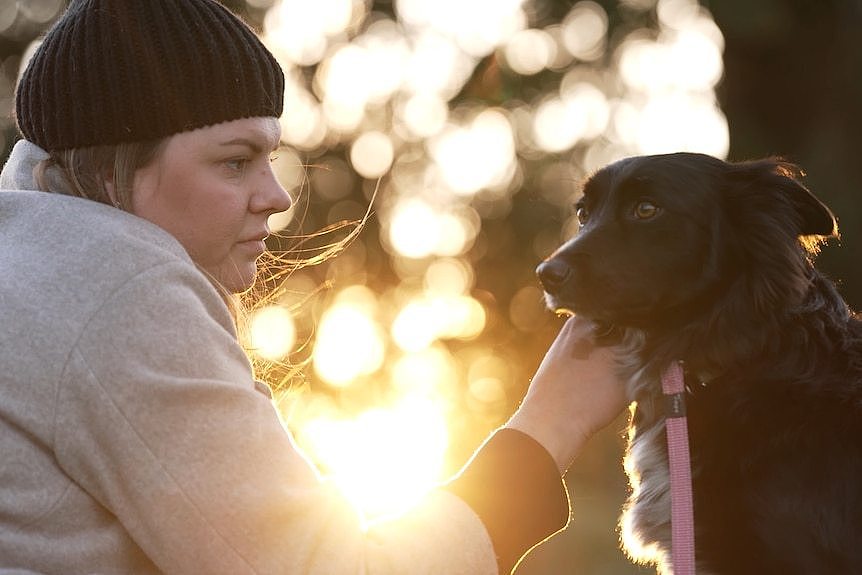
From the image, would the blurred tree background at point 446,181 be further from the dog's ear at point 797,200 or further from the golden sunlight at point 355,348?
the dog's ear at point 797,200

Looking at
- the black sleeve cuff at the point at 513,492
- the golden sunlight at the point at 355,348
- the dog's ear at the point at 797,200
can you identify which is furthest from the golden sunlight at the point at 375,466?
the golden sunlight at the point at 355,348

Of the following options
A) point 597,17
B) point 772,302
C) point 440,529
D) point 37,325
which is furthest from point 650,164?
point 597,17

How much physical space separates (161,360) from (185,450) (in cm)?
17

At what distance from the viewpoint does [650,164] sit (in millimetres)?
3232

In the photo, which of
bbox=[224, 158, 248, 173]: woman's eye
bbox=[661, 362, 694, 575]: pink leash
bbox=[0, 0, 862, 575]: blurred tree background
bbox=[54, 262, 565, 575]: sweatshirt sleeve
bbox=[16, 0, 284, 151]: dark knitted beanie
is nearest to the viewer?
bbox=[54, 262, 565, 575]: sweatshirt sleeve

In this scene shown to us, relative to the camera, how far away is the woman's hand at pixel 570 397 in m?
2.32

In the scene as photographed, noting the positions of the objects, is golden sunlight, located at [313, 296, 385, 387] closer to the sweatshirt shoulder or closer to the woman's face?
the woman's face

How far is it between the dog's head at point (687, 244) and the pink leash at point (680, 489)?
45cm

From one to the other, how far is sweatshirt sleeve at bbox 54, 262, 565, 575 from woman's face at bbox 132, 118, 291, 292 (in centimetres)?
36

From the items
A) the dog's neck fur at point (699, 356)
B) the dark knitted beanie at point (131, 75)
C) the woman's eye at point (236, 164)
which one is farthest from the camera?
the dog's neck fur at point (699, 356)

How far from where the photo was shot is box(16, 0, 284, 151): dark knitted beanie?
2094 millimetres

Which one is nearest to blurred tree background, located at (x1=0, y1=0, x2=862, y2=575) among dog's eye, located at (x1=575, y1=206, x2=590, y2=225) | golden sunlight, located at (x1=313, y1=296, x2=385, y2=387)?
golden sunlight, located at (x1=313, y1=296, x2=385, y2=387)

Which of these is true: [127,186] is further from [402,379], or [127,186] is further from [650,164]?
[402,379]

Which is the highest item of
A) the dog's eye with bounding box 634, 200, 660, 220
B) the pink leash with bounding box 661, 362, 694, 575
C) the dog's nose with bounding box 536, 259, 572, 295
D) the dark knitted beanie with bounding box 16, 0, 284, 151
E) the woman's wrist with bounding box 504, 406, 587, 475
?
the dark knitted beanie with bounding box 16, 0, 284, 151
